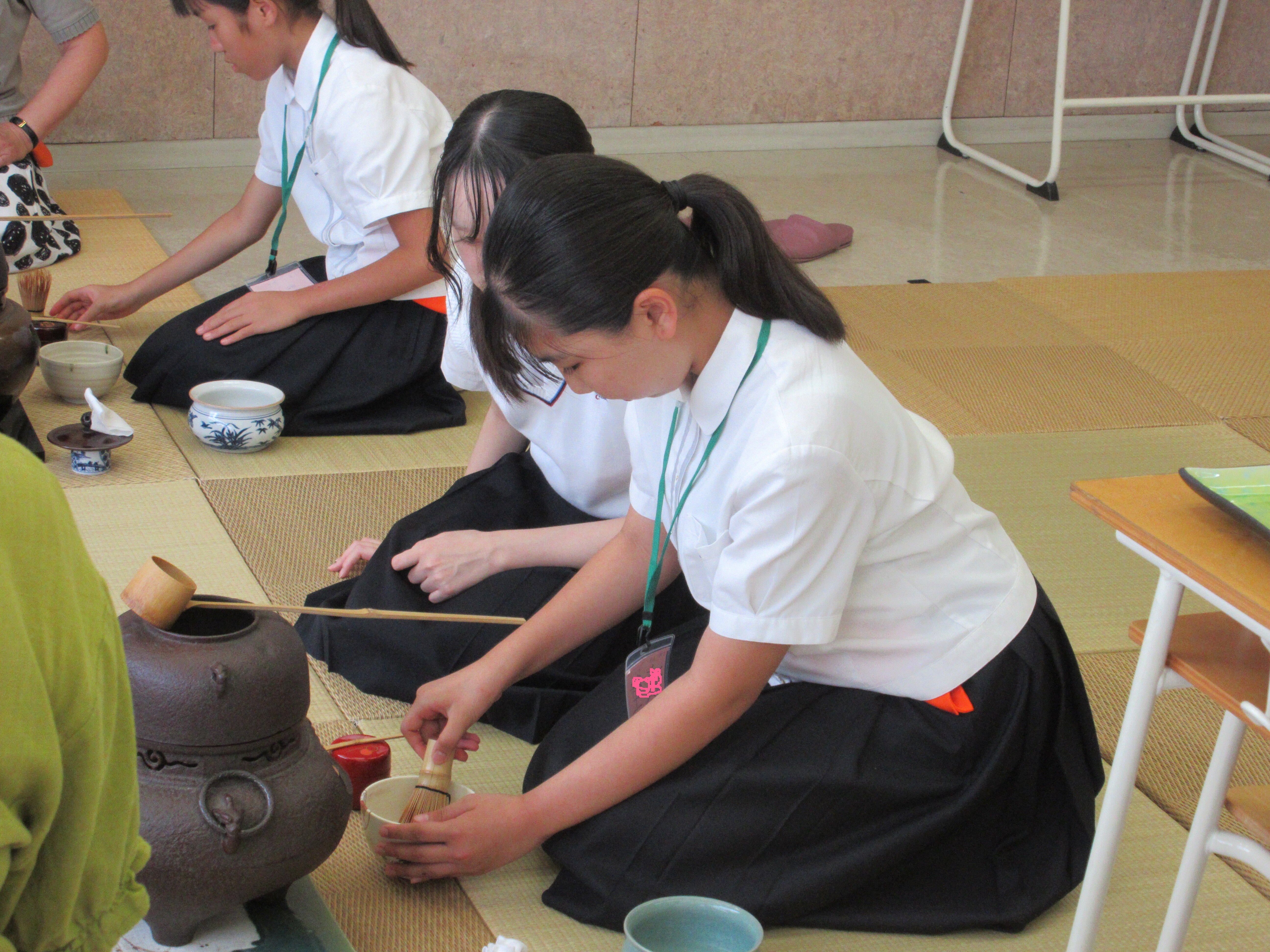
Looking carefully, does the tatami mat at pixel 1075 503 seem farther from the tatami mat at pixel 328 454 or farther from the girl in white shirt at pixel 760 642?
the tatami mat at pixel 328 454

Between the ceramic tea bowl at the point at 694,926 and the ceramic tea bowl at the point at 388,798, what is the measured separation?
1.05 ft

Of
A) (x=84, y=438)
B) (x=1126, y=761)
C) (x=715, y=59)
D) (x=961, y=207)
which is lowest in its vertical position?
(x=961, y=207)

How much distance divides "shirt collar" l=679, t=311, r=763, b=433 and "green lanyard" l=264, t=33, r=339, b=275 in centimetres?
152

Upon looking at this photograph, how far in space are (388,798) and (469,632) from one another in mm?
346

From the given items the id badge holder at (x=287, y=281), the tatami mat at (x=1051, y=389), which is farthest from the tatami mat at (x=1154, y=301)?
the id badge holder at (x=287, y=281)

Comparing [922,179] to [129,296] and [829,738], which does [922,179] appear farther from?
[829,738]

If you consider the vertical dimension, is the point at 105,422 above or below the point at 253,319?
below

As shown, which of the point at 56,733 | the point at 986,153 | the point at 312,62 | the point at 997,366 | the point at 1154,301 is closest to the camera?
the point at 56,733

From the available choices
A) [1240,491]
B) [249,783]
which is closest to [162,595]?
[249,783]

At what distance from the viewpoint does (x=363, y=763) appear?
1726mm

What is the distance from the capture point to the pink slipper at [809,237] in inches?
163

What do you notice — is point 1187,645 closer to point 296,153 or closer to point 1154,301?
point 296,153

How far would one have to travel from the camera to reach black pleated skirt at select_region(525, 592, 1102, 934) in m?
1.55

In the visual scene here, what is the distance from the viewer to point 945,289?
13.0 ft
